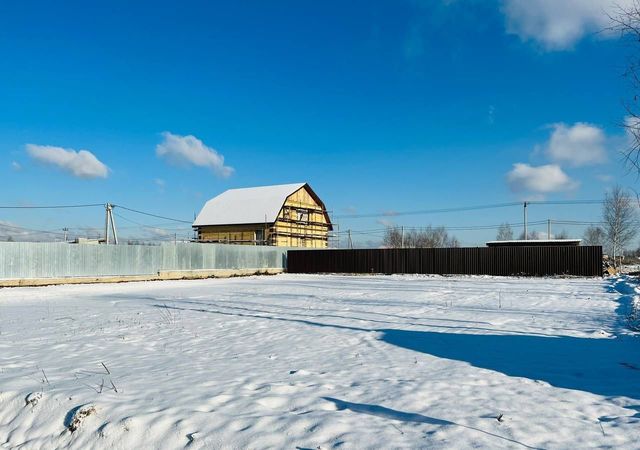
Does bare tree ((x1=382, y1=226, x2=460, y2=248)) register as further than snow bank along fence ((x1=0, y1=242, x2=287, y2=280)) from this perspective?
Yes

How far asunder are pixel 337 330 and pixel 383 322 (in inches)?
52.3

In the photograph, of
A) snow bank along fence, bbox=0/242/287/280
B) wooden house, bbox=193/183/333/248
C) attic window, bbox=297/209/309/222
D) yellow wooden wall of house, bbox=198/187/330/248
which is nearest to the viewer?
snow bank along fence, bbox=0/242/287/280

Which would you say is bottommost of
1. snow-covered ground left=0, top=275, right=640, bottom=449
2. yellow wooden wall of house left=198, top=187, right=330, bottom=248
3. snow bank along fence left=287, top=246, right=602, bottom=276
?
snow-covered ground left=0, top=275, right=640, bottom=449

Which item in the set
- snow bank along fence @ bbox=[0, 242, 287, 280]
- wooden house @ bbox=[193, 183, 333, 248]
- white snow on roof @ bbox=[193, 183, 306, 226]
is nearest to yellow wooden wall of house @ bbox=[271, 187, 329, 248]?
wooden house @ bbox=[193, 183, 333, 248]

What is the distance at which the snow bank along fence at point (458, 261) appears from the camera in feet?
81.9

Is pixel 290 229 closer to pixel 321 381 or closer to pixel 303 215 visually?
pixel 303 215

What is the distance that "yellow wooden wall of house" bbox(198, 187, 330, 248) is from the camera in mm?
40656

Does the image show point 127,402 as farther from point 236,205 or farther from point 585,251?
point 236,205

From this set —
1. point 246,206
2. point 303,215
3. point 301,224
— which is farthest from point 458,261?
point 246,206

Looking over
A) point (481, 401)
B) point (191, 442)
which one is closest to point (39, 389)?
point (191, 442)

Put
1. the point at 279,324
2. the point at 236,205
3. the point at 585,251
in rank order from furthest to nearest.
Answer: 1. the point at 236,205
2. the point at 585,251
3. the point at 279,324

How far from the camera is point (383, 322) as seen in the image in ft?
31.0

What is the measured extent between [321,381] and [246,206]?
38.7 meters

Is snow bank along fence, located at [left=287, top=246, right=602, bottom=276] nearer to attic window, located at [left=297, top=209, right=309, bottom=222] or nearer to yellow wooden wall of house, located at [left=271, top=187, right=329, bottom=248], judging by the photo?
yellow wooden wall of house, located at [left=271, top=187, right=329, bottom=248]
